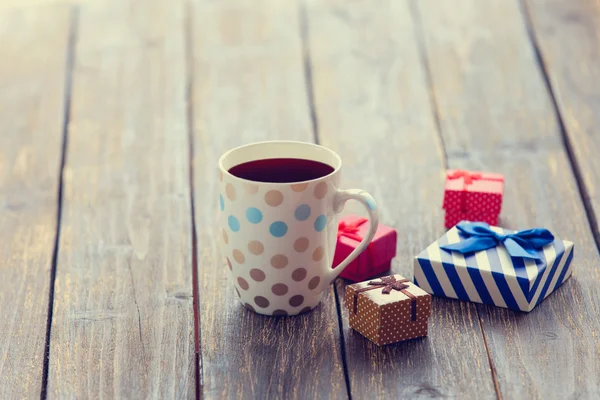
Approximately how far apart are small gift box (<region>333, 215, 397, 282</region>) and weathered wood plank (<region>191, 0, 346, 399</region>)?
0.16 ft

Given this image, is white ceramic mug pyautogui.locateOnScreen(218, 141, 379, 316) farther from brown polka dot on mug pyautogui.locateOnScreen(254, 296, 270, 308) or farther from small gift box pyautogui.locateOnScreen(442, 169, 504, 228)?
small gift box pyautogui.locateOnScreen(442, 169, 504, 228)

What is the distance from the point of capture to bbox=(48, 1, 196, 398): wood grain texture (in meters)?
0.85

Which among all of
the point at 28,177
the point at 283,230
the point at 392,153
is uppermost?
the point at 283,230

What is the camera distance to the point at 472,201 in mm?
1124

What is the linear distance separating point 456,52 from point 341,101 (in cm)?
28

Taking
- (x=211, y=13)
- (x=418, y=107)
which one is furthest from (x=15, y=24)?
(x=418, y=107)

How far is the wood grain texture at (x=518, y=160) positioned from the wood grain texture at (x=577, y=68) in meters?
0.02

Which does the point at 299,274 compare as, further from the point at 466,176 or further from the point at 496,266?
the point at 466,176

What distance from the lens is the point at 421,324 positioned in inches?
34.4

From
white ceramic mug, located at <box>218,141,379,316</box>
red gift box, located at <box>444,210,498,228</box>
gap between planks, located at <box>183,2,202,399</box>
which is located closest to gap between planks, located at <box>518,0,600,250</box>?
red gift box, located at <box>444,210,498,228</box>

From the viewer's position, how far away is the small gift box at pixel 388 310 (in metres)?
0.85

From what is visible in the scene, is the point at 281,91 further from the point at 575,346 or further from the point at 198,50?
the point at 575,346

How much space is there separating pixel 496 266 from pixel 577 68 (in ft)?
2.58

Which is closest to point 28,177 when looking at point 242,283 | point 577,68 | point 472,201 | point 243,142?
point 243,142
